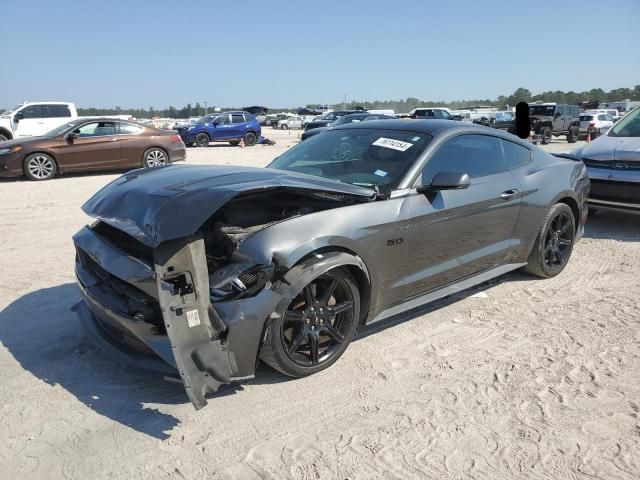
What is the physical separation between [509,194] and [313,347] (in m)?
2.36

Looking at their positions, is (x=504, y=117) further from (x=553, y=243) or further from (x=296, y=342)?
(x=296, y=342)

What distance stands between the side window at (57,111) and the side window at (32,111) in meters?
0.19

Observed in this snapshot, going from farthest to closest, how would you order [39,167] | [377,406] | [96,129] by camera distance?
[96,129]
[39,167]
[377,406]

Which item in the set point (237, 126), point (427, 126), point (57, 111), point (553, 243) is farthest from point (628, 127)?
point (237, 126)

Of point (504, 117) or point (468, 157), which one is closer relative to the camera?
point (468, 157)

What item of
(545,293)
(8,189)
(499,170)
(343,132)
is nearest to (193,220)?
(343,132)

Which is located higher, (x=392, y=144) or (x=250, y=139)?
(x=392, y=144)

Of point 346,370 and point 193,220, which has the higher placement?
point 193,220

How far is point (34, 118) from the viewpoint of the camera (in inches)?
701

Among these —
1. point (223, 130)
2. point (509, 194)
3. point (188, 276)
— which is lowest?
point (223, 130)

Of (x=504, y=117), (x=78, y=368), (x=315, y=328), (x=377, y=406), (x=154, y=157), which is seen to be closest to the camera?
(x=377, y=406)

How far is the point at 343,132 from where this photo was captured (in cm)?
471

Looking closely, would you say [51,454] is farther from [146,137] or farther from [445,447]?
[146,137]

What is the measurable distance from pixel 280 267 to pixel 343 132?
6.85ft
